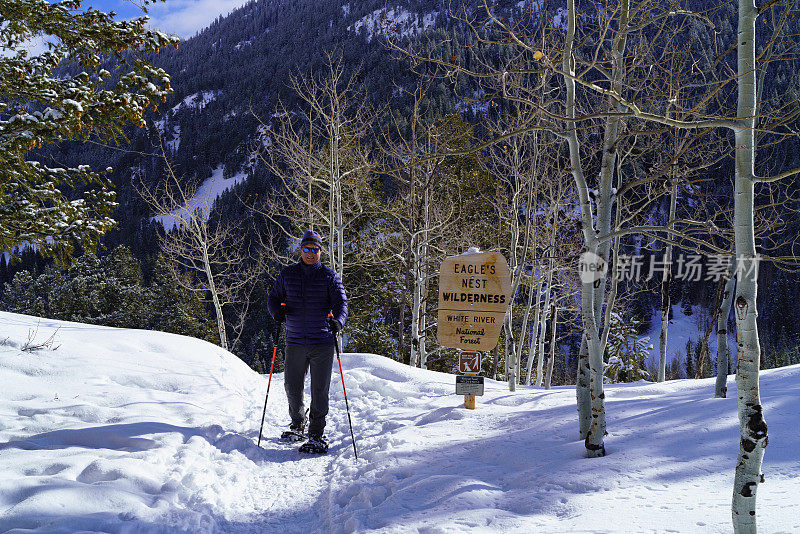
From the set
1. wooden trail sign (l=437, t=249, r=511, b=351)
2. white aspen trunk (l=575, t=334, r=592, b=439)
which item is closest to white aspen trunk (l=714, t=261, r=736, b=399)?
white aspen trunk (l=575, t=334, r=592, b=439)

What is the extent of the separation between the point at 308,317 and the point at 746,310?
12.6 feet

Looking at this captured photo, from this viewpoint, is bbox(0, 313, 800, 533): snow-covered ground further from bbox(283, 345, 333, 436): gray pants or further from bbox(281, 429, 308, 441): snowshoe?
bbox(283, 345, 333, 436): gray pants

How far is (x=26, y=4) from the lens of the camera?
4391 millimetres

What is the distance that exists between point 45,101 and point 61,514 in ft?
14.1

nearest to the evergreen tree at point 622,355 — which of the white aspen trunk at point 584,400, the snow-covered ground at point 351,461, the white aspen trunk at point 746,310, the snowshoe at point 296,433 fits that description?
the snow-covered ground at point 351,461

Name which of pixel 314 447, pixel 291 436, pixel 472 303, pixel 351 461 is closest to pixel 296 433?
pixel 291 436

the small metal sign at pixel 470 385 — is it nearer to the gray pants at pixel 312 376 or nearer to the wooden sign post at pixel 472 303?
the wooden sign post at pixel 472 303

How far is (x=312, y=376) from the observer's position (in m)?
4.79

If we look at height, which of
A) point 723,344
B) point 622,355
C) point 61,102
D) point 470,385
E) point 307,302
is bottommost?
point 622,355

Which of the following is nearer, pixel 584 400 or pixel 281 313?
pixel 584 400

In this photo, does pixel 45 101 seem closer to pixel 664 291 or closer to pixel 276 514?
pixel 276 514

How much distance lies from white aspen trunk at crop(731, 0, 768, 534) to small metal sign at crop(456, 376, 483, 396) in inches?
141

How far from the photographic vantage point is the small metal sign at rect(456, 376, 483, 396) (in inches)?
217

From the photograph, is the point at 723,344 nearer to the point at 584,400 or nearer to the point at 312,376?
the point at 584,400
